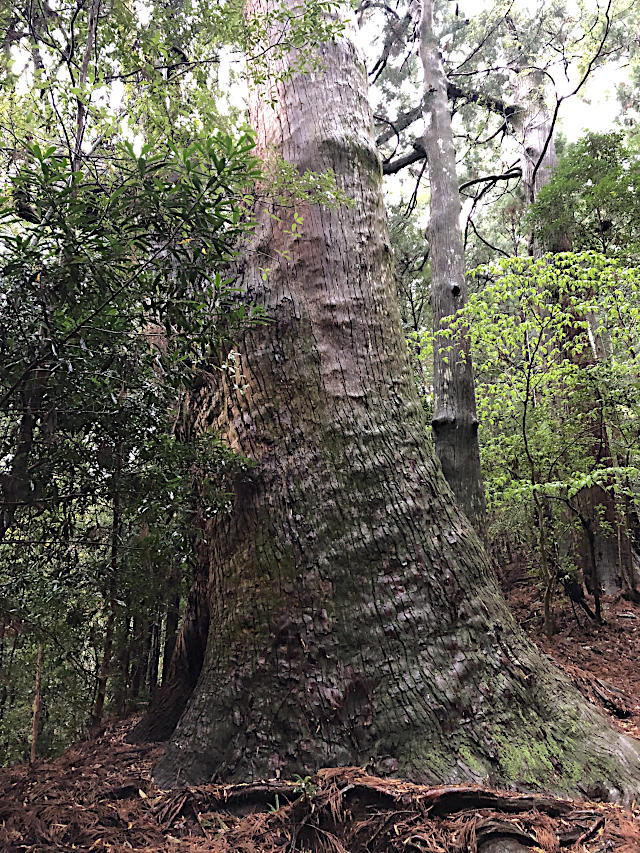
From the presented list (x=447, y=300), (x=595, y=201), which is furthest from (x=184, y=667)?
(x=595, y=201)

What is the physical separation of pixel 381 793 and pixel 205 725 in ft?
2.84

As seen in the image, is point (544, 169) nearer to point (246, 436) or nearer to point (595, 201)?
point (595, 201)

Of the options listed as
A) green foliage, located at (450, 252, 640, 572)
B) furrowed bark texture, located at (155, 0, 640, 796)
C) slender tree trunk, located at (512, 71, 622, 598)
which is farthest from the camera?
slender tree trunk, located at (512, 71, 622, 598)

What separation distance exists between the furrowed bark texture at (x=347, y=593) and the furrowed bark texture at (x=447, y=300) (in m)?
1.85

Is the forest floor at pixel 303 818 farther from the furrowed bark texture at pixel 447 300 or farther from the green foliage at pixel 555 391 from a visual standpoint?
the furrowed bark texture at pixel 447 300

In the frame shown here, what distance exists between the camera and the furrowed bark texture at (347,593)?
2.22 metres

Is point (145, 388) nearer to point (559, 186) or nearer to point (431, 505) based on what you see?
point (431, 505)

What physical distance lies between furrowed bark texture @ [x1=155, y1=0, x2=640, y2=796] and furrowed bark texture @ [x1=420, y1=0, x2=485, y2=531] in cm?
185

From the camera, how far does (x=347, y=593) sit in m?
2.44

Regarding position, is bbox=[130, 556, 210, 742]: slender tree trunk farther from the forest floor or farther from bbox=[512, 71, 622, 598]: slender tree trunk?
bbox=[512, 71, 622, 598]: slender tree trunk

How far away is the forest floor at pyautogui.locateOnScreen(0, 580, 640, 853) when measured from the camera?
1851mm

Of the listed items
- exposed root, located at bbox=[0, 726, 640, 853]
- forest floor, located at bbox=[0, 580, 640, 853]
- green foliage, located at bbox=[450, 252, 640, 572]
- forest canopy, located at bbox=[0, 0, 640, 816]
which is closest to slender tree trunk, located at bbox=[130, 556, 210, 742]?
forest canopy, located at bbox=[0, 0, 640, 816]

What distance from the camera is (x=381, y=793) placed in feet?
6.58

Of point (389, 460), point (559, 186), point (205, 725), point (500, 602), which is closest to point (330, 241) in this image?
point (389, 460)
